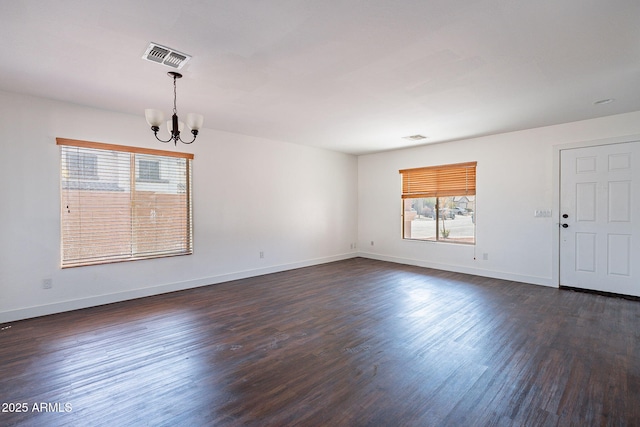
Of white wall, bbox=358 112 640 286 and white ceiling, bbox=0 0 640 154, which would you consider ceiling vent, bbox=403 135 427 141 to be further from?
white ceiling, bbox=0 0 640 154

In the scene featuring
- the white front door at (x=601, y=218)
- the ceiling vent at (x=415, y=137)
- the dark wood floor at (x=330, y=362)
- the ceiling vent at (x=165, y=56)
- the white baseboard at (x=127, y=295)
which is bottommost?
the dark wood floor at (x=330, y=362)

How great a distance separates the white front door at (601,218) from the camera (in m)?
4.12

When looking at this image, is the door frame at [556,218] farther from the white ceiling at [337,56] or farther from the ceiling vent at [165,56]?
the ceiling vent at [165,56]

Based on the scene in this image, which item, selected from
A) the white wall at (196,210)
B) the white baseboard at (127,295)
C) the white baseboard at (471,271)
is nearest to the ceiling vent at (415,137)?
the white wall at (196,210)

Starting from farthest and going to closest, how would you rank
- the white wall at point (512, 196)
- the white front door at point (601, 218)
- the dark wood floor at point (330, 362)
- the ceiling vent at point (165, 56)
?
1. the white wall at point (512, 196)
2. the white front door at point (601, 218)
3. the ceiling vent at point (165, 56)
4. the dark wood floor at point (330, 362)

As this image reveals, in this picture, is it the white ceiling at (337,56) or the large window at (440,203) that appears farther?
the large window at (440,203)

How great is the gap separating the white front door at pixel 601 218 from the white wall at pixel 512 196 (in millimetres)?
150

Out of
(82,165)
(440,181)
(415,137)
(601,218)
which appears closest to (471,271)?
(440,181)

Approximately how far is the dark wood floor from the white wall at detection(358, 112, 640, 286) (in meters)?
0.97

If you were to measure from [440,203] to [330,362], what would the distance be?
4630 millimetres

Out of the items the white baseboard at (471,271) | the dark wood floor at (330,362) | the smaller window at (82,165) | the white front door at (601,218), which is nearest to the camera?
the dark wood floor at (330,362)

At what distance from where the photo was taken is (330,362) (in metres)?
2.46

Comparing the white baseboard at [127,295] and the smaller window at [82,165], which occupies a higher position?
the smaller window at [82,165]

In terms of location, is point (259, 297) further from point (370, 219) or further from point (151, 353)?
point (370, 219)
